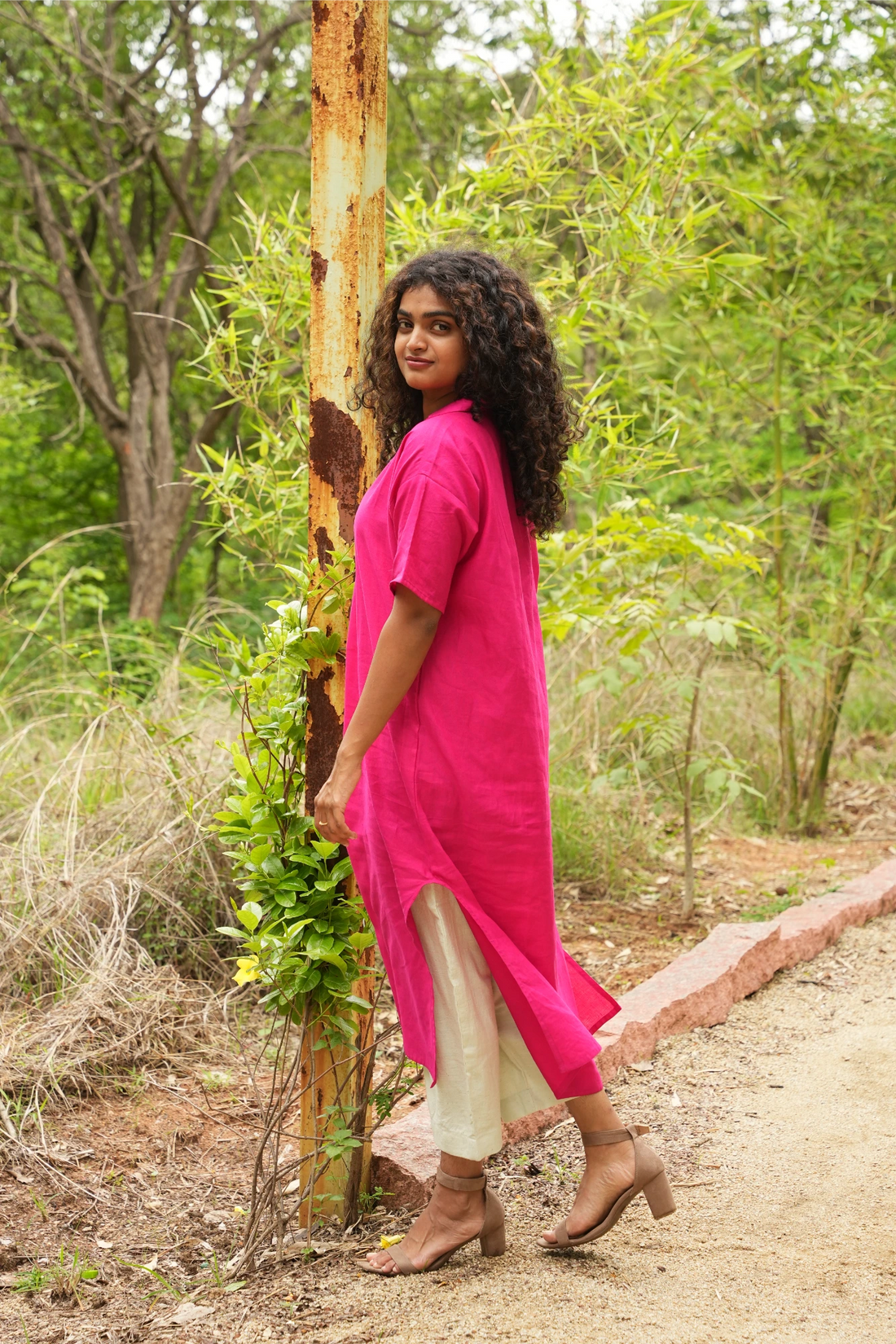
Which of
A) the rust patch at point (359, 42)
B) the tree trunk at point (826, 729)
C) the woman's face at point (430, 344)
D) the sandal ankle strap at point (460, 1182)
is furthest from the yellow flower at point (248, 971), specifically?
the tree trunk at point (826, 729)

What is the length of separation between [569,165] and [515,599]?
208 centimetres

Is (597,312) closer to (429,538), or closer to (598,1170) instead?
(429,538)

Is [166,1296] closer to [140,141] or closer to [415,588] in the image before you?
[415,588]

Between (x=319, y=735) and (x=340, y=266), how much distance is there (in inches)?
34.6

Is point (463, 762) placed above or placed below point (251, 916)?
above

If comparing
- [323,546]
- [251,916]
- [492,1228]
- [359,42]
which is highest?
[359,42]

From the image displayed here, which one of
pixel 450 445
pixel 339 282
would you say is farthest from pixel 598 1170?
pixel 339 282

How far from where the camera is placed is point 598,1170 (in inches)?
81.9

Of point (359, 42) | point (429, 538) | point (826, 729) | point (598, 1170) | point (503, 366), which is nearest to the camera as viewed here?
point (429, 538)

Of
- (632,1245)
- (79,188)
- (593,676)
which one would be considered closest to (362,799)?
(632,1245)

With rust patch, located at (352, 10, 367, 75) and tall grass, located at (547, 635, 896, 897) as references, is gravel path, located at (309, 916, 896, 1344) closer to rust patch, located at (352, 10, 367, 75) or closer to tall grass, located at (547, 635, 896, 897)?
tall grass, located at (547, 635, 896, 897)

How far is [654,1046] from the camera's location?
10.3 feet

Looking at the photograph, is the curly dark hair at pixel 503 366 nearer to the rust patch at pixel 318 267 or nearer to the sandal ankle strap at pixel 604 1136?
the rust patch at pixel 318 267

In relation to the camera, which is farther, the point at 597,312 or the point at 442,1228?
the point at 597,312
